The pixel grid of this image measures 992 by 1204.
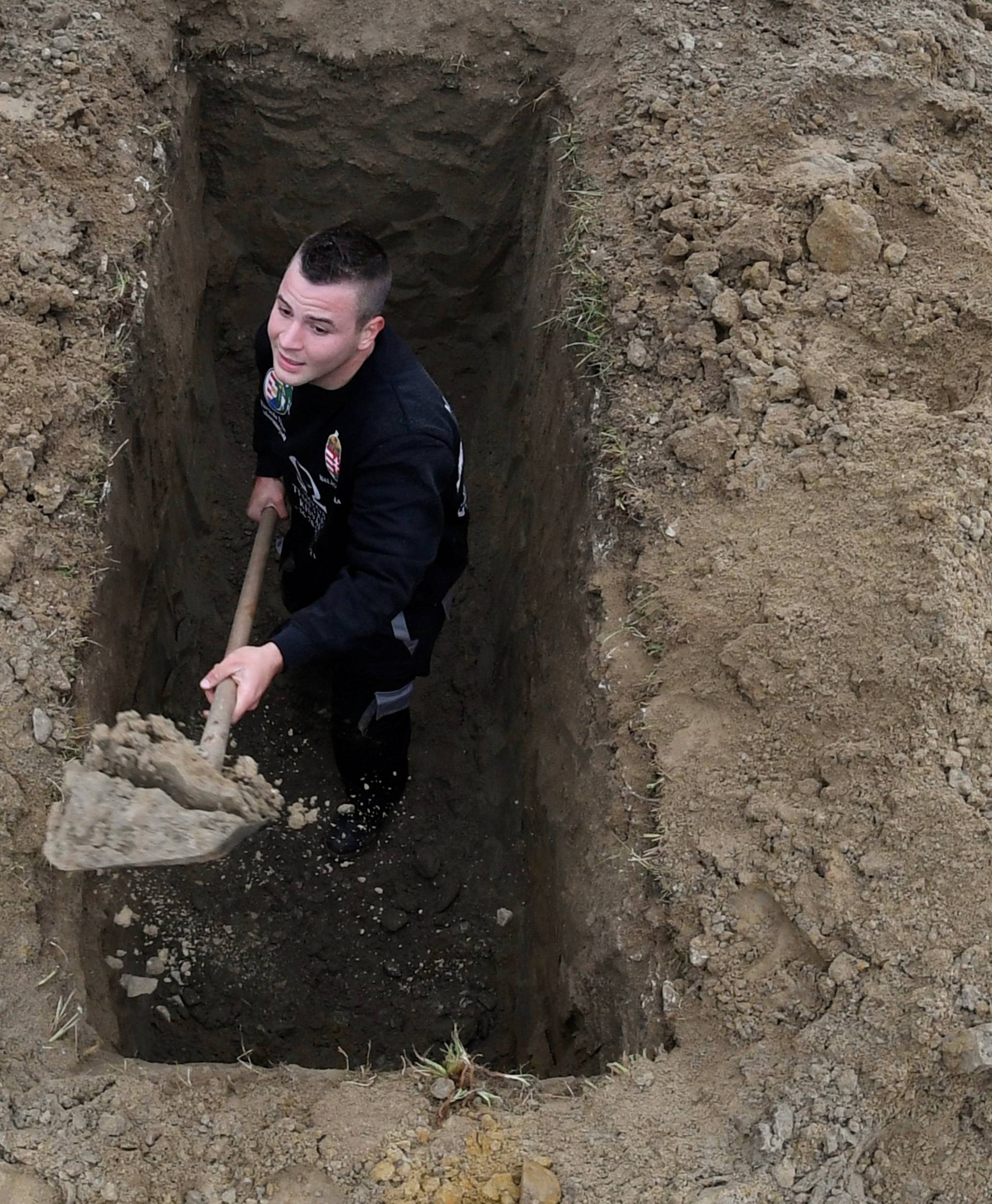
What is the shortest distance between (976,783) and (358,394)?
1.89m

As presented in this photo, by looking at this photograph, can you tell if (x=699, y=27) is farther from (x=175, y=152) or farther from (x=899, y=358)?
(x=175, y=152)

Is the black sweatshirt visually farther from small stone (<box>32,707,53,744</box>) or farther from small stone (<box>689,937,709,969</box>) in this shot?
small stone (<box>689,937,709,969</box>)

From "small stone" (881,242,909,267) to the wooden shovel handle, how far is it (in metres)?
2.10

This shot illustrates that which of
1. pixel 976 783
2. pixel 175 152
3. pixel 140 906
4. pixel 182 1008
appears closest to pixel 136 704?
pixel 140 906

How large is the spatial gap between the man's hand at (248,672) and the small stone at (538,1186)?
126cm

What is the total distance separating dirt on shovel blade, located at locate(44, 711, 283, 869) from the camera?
7.67 ft

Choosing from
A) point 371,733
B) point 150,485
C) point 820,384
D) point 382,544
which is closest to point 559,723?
point 371,733

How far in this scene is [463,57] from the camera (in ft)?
12.9

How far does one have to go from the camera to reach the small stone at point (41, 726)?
2.62 meters

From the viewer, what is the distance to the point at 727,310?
10.3 feet

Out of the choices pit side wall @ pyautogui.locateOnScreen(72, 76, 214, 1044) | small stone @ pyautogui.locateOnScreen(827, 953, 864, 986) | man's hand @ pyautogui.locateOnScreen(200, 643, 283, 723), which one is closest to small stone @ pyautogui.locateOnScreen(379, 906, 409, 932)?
pit side wall @ pyautogui.locateOnScreen(72, 76, 214, 1044)

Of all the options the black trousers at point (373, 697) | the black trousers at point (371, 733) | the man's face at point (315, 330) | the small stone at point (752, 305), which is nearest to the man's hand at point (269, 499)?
the black trousers at point (373, 697)

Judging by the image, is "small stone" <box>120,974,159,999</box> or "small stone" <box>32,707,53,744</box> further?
"small stone" <box>120,974,159,999</box>

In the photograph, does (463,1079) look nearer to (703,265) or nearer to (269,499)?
(269,499)
